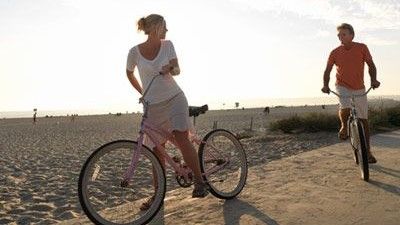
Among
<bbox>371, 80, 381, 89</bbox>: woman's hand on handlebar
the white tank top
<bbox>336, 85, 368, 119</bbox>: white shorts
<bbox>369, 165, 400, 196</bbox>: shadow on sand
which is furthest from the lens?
<bbox>336, 85, 368, 119</bbox>: white shorts

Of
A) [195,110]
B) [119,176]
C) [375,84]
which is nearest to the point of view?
[119,176]

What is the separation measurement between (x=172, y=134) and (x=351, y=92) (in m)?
3.33

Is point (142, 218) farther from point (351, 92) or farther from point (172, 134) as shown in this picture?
point (351, 92)

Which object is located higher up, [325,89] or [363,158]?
[325,89]

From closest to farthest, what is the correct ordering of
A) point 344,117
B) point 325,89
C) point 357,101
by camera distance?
point 357,101 < point 325,89 < point 344,117

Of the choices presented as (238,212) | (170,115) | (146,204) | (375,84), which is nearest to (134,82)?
(170,115)

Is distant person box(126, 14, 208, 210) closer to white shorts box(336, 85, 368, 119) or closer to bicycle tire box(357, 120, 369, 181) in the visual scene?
bicycle tire box(357, 120, 369, 181)

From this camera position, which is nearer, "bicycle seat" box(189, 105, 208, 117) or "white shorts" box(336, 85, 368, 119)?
"bicycle seat" box(189, 105, 208, 117)

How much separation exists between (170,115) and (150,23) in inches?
35.8

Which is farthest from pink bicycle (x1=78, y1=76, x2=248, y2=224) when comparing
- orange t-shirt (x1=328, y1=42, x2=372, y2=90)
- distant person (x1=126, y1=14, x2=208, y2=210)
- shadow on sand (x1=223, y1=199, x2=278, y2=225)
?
orange t-shirt (x1=328, y1=42, x2=372, y2=90)

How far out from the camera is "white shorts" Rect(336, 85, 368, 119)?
7254mm

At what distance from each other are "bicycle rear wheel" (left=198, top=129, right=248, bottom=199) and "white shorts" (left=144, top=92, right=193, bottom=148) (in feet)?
2.00

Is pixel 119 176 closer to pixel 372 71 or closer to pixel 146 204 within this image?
pixel 146 204

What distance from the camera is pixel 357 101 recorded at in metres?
7.26
